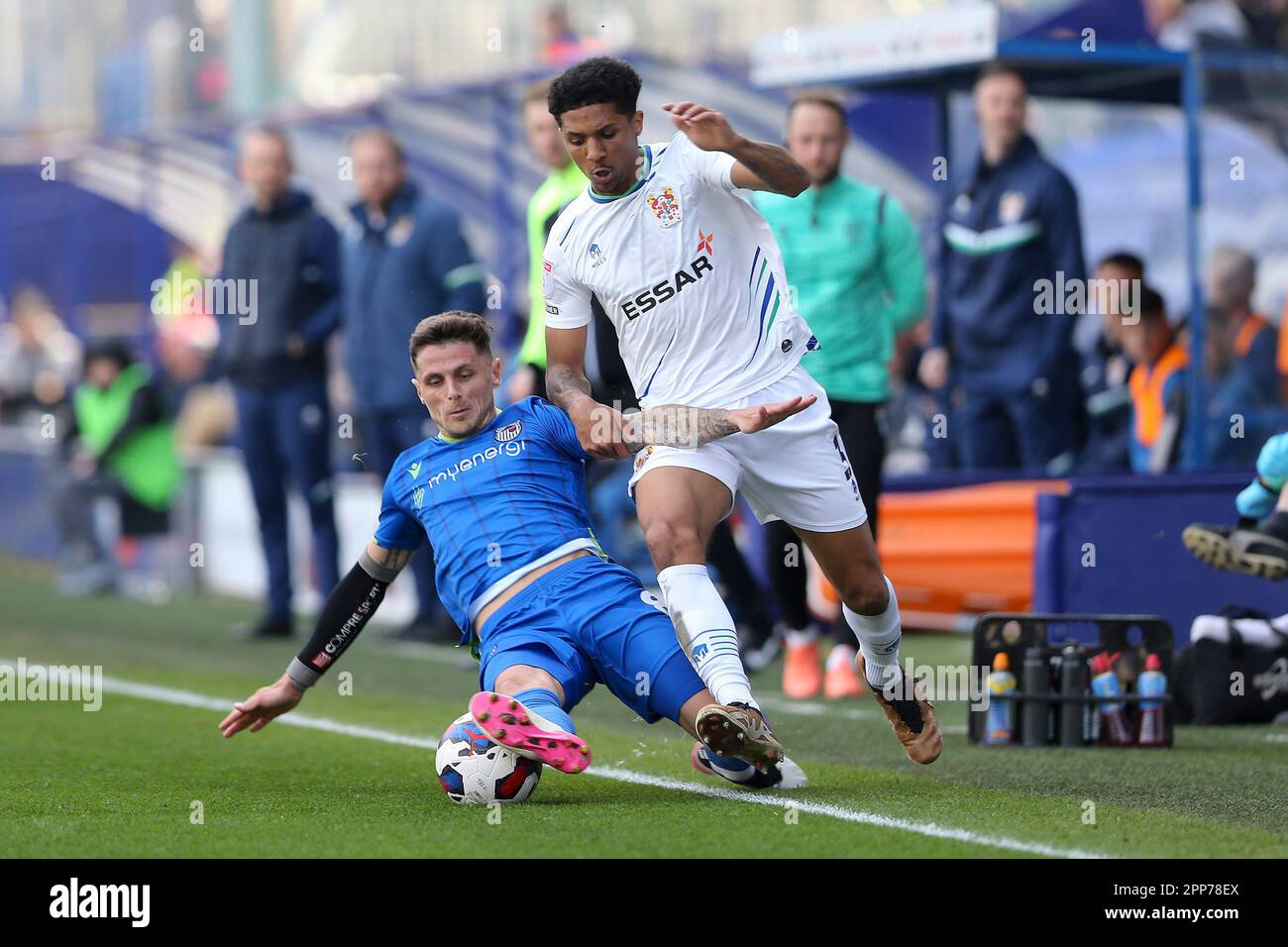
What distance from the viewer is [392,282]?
11141 mm

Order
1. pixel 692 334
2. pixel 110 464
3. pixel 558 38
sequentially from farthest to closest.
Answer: pixel 558 38 → pixel 110 464 → pixel 692 334

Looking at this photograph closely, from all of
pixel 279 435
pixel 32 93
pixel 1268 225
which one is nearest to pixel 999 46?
pixel 1268 225

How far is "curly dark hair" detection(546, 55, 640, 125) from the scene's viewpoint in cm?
569

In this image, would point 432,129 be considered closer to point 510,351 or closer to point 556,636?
point 510,351

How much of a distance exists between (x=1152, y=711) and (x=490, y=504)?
8.21ft

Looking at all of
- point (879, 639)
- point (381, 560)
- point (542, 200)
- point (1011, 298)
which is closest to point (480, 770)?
point (381, 560)

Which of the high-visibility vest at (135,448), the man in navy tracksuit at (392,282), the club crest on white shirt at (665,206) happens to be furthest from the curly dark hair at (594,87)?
the high-visibility vest at (135,448)

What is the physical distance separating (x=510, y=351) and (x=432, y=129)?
3.01 meters

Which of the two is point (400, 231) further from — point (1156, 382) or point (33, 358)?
point (33, 358)

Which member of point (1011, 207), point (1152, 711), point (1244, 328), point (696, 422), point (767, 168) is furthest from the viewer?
point (1244, 328)

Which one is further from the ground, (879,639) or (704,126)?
(704,126)

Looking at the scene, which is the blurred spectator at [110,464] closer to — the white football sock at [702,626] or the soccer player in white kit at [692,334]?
the soccer player in white kit at [692,334]

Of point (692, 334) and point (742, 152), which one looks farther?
point (692, 334)

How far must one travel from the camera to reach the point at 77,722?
26.2ft
